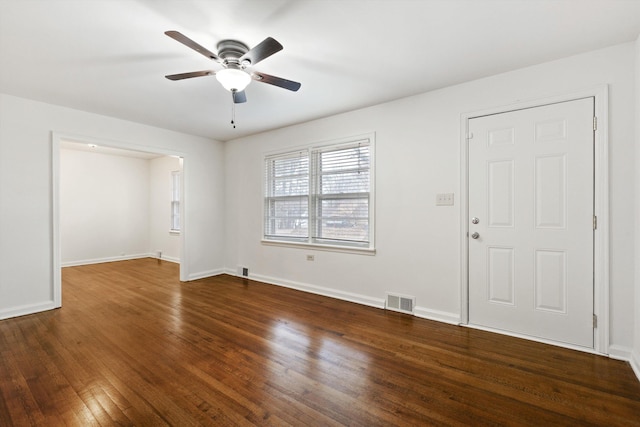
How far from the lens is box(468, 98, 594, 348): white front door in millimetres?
2469

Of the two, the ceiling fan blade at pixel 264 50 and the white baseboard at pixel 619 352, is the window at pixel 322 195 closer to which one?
the ceiling fan blade at pixel 264 50

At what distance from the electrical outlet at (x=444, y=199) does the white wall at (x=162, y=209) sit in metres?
5.97

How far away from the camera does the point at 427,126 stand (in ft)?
10.6

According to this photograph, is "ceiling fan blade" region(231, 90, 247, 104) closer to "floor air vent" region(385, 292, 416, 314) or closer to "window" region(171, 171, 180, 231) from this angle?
"floor air vent" region(385, 292, 416, 314)

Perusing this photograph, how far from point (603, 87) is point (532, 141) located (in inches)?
24.1

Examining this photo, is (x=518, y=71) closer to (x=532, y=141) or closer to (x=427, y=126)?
(x=532, y=141)

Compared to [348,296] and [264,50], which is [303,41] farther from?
[348,296]

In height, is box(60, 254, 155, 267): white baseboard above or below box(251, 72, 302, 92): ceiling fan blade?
below

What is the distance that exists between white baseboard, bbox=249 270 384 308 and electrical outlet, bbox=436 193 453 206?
4.60ft

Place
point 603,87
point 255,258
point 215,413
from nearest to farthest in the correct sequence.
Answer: point 215,413 < point 603,87 < point 255,258

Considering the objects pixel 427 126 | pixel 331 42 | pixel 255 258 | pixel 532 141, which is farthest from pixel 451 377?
pixel 255 258

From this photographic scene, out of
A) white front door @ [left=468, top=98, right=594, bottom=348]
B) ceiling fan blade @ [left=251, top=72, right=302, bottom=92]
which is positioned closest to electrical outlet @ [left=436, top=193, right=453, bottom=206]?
white front door @ [left=468, top=98, right=594, bottom=348]

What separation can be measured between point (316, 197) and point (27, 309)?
3.85 metres

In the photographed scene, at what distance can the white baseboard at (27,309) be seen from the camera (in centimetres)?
326
